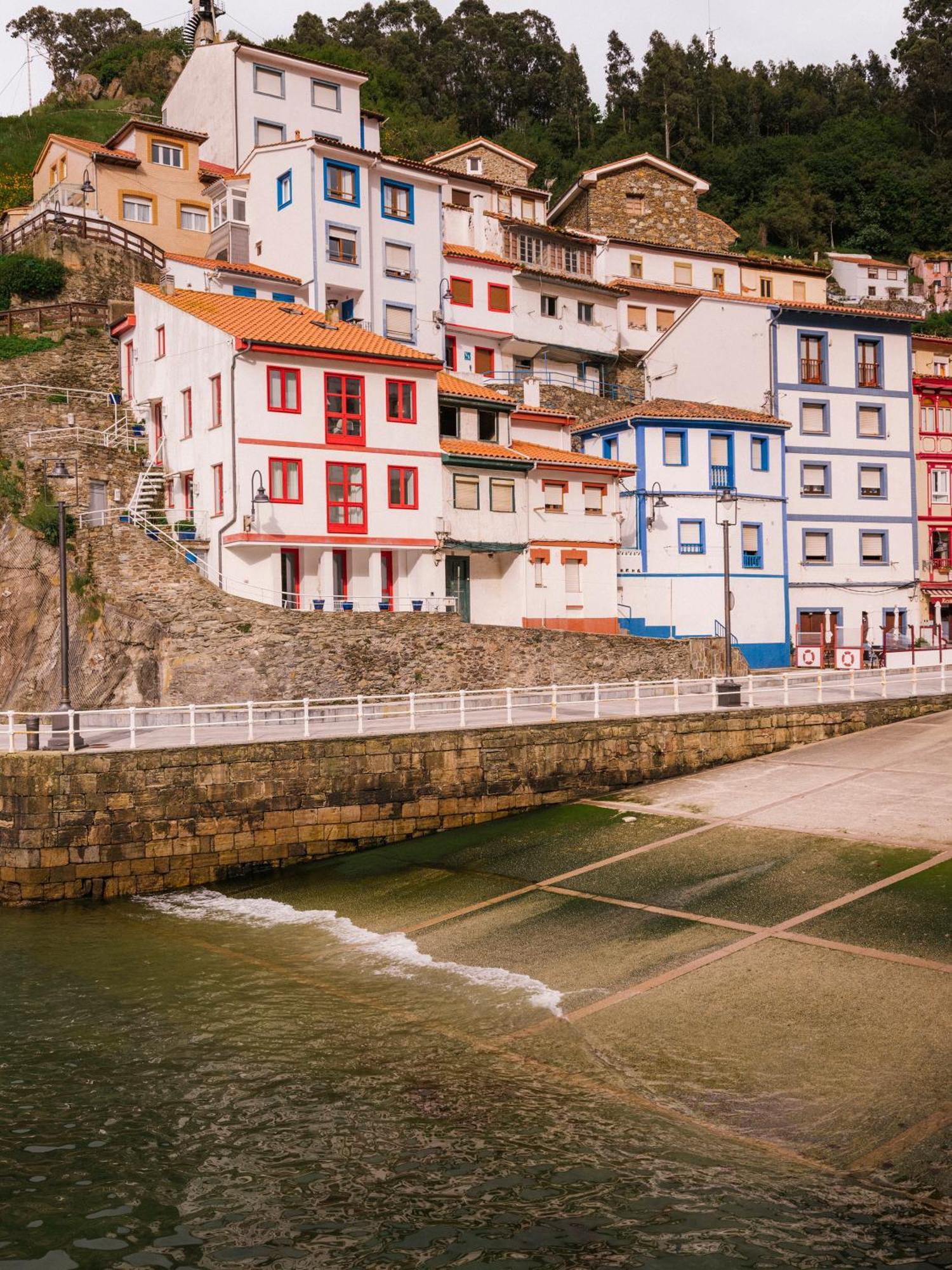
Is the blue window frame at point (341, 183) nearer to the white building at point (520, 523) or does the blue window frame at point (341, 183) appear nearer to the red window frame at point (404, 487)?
the white building at point (520, 523)

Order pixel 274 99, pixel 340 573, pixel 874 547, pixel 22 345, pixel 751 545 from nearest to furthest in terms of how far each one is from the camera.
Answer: pixel 340 573 < pixel 22 345 < pixel 751 545 < pixel 874 547 < pixel 274 99

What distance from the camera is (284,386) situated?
1416 inches

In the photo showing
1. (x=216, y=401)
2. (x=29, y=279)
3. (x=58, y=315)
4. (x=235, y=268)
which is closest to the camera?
(x=216, y=401)

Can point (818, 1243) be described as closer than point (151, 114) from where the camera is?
Yes

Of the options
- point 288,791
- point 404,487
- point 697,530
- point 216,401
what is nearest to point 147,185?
point 216,401

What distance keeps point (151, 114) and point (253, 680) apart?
74587mm

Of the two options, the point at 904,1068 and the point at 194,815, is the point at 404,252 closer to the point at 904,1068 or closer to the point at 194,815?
the point at 194,815

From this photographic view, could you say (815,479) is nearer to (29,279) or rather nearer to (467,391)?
(467,391)

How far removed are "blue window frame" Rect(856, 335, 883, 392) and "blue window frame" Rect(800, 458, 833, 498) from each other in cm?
472

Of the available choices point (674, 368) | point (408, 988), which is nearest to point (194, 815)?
point (408, 988)

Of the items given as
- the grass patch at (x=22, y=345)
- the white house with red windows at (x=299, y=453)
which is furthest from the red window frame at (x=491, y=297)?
the grass patch at (x=22, y=345)

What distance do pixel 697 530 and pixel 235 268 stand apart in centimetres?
2245

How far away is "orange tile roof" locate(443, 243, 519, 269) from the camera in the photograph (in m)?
54.9

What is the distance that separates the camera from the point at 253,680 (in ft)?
101
